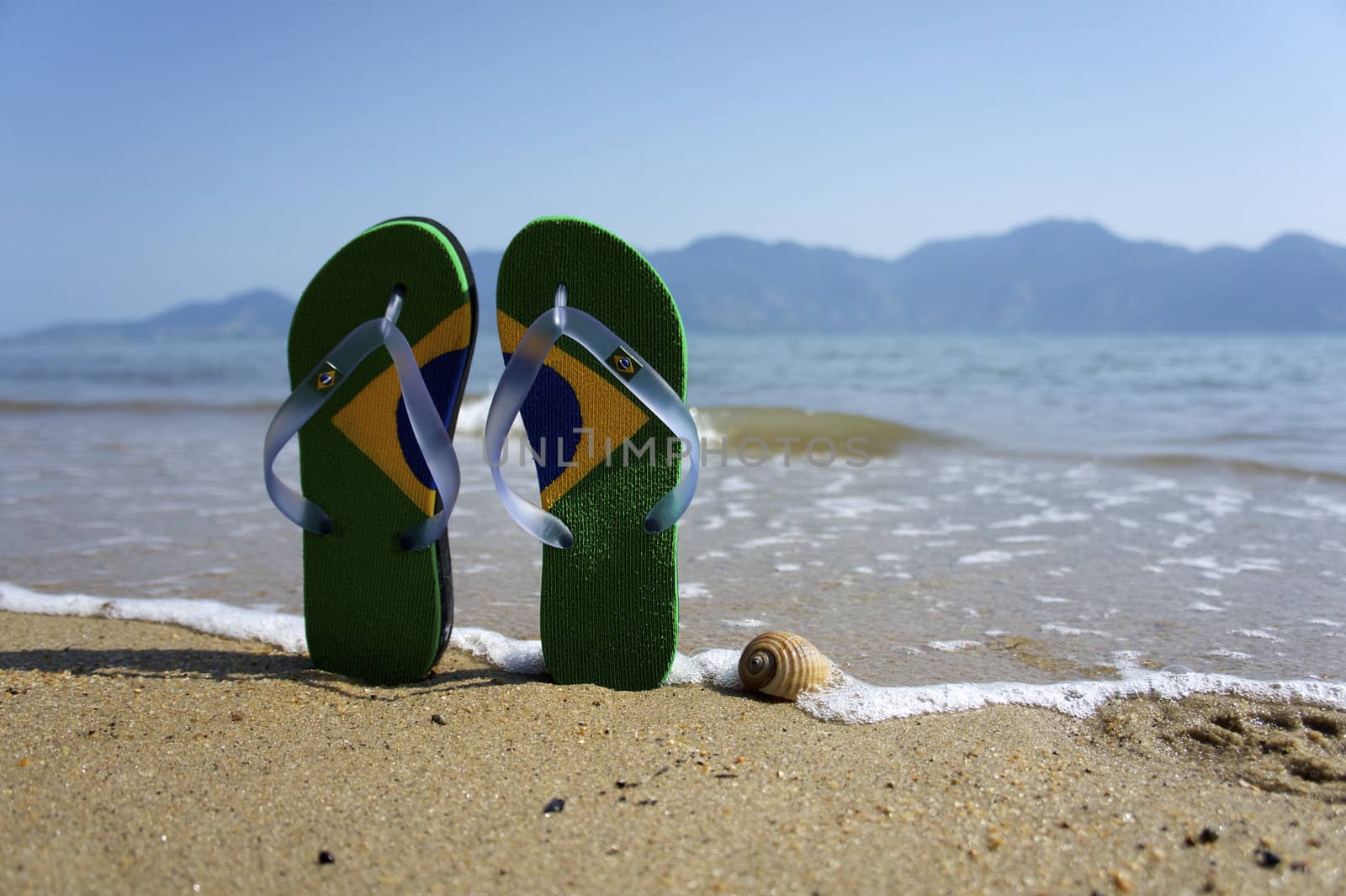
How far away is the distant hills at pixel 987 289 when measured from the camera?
63188 millimetres

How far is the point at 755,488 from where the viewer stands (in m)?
5.27

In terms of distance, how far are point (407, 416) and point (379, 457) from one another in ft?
0.46

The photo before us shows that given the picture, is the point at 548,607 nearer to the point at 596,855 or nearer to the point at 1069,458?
the point at 596,855

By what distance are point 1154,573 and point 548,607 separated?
237cm

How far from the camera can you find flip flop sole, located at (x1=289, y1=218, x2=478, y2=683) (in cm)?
226

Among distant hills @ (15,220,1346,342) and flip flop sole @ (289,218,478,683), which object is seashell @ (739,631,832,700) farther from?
distant hills @ (15,220,1346,342)

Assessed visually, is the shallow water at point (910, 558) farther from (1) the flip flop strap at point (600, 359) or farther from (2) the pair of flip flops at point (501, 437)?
(1) the flip flop strap at point (600, 359)

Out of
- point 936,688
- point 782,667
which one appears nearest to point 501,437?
point 782,667

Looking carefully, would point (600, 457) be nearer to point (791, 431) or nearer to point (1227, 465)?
point (1227, 465)

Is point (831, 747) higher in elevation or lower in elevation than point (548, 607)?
lower

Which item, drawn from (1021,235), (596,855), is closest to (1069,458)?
(596,855)

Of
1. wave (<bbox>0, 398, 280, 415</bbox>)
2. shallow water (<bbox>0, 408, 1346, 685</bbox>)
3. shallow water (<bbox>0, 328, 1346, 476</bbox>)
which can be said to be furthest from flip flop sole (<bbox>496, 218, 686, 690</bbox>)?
wave (<bbox>0, 398, 280, 415</bbox>)

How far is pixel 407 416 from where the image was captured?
2.30 metres

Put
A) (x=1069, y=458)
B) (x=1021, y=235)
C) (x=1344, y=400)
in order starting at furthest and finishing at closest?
(x=1021, y=235) → (x=1344, y=400) → (x=1069, y=458)
